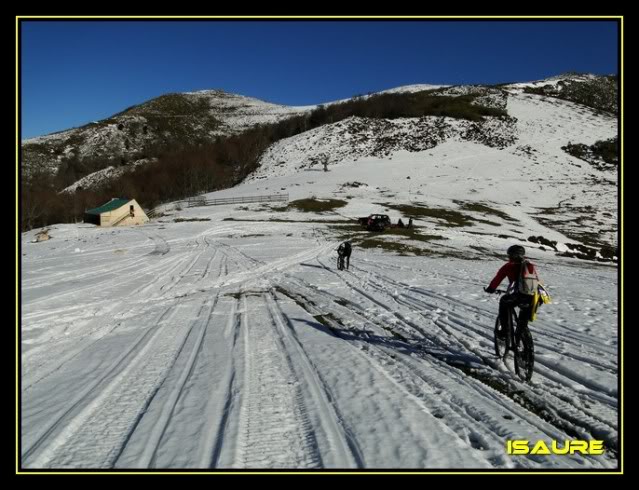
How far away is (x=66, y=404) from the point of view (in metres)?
5.56

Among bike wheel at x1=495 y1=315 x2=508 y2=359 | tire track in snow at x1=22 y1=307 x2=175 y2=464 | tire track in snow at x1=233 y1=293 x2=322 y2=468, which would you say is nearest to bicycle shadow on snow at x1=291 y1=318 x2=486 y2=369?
bike wheel at x1=495 y1=315 x2=508 y2=359

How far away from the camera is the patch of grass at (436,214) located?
48.8m

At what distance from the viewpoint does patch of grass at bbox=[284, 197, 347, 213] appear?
181ft

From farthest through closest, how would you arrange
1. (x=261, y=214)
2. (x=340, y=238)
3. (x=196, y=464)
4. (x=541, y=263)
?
(x=261, y=214)
(x=340, y=238)
(x=541, y=263)
(x=196, y=464)

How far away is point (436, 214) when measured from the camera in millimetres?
53656

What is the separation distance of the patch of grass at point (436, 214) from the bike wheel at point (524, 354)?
4184cm

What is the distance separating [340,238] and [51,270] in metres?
22.0

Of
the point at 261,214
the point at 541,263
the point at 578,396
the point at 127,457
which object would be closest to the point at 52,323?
the point at 127,457

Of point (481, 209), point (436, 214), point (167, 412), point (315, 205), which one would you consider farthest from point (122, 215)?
point (167, 412)

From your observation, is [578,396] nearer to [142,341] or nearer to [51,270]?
[142,341]

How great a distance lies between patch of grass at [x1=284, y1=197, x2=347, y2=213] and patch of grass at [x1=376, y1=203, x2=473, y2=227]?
251 inches

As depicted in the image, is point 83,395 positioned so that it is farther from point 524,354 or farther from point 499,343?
point 499,343

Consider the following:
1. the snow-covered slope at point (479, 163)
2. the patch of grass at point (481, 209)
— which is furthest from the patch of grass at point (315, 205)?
the patch of grass at point (481, 209)

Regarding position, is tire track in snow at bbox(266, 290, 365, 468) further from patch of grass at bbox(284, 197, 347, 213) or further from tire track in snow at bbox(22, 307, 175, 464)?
patch of grass at bbox(284, 197, 347, 213)
